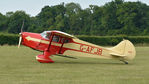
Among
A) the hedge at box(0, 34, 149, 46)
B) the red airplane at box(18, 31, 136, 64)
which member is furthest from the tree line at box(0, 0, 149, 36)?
the red airplane at box(18, 31, 136, 64)

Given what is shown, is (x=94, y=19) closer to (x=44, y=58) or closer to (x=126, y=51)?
(x=126, y=51)

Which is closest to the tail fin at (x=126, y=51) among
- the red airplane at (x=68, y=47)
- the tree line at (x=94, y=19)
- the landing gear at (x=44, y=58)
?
the red airplane at (x=68, y=47)

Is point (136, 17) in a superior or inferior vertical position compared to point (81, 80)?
superior

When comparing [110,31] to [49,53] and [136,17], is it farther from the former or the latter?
[49,53]

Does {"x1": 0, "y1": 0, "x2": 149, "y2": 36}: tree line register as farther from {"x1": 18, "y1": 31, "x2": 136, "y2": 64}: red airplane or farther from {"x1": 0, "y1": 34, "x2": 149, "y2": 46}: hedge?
{"x1": 18, "y1": 31, "x2": 136, "y2": 64}: red airplane

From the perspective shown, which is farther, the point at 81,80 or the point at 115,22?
the point at 115,22

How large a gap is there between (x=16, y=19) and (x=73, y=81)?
201ft

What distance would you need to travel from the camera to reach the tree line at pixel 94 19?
235ft

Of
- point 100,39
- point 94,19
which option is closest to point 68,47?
point 100,39

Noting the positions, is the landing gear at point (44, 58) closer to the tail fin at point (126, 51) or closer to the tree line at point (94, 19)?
the tail fin at point (126, 51)

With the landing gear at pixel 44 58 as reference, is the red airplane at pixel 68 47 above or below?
above

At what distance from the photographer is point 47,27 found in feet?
240

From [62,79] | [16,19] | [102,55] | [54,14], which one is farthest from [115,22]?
[62,79]

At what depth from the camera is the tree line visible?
235 feet
